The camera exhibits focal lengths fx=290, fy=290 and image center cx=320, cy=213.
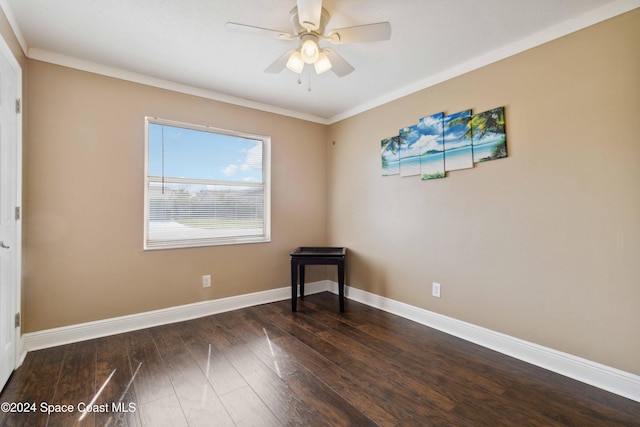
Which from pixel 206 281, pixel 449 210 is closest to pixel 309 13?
pixel 449 210

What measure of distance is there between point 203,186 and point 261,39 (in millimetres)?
1664

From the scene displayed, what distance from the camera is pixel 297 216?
385cm

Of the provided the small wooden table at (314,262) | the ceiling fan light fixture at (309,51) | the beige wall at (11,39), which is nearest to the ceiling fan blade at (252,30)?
the ceiling fan light fixture at (309,51)

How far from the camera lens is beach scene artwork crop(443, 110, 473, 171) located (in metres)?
2.54

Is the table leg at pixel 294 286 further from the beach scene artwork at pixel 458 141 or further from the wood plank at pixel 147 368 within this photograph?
the beach scene artwork at pixel 458 141

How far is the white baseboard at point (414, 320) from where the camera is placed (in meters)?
1.86

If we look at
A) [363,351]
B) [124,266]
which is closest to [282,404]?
[363,351]

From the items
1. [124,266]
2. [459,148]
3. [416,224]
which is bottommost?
[124,266]

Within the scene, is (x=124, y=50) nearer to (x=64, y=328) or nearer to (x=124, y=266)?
(x=124, y=266)

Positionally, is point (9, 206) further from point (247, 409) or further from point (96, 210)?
point (247, 409)

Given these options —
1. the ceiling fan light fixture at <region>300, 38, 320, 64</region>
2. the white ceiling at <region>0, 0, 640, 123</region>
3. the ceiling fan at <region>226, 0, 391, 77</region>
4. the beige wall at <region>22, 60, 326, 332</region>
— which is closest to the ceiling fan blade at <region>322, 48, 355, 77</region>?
the ceiling fan at <region>226, 0, 391, 77</region>

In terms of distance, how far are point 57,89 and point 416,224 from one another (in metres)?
3.43

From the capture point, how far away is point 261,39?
2188 millimetres

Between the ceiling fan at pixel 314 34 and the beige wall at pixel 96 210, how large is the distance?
62.9 inches
